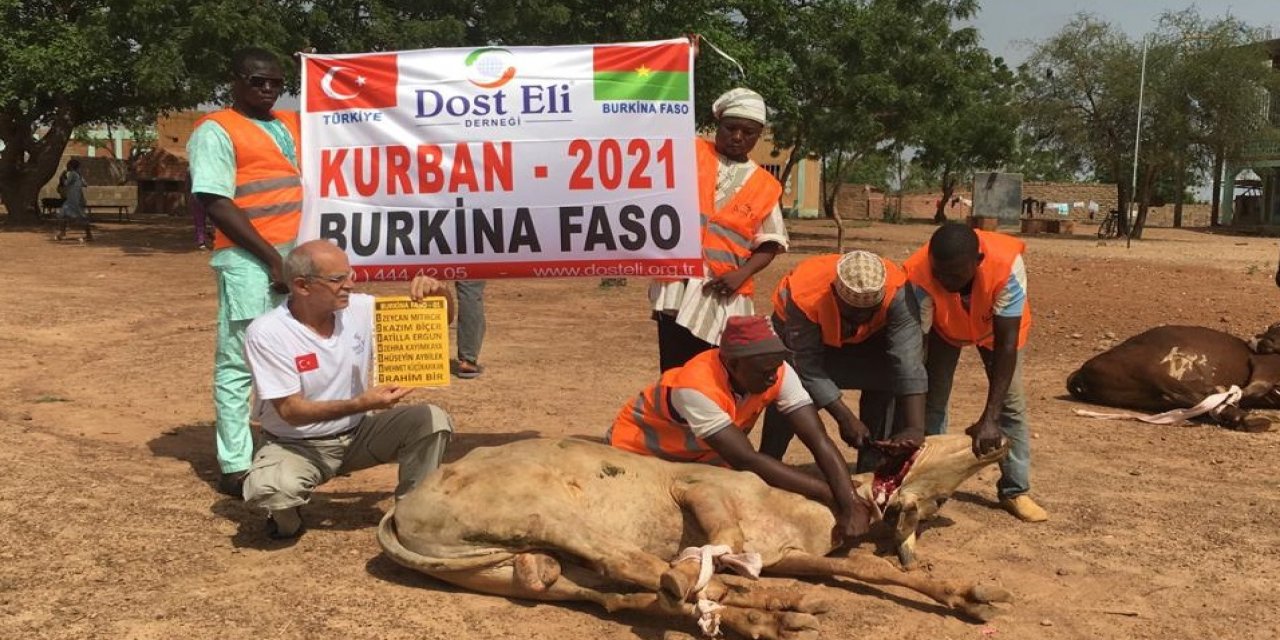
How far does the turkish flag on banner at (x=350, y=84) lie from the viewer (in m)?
5.07

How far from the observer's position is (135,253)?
19.0 m

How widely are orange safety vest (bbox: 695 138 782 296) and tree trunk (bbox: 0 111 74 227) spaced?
23.0 meters

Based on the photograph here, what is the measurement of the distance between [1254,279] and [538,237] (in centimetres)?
1408

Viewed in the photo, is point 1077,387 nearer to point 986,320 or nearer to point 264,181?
point 986,320

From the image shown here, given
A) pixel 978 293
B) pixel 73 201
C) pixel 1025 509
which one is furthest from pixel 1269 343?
pixel 73 201

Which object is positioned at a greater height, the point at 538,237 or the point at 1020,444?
the point at 538,237

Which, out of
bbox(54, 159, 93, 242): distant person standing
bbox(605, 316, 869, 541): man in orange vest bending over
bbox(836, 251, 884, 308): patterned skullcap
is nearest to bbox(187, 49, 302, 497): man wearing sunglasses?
bbox(605, 316, 869, 541): man in orange vest bending over

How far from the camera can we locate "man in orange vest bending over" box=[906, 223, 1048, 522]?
4.42 meters

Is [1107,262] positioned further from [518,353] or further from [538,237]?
[538,237]

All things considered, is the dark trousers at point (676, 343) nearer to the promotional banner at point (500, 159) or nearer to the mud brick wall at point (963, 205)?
the promotional banner at point (500, 159)

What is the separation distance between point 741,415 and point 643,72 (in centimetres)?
177

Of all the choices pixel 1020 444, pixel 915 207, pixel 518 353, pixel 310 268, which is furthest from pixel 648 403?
pixel 915 207

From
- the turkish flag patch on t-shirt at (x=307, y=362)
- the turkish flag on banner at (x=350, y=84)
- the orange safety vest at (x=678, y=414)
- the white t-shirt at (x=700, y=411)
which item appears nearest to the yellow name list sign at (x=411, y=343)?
the turkish flag patch on t-shirt at (x=307, y=362)

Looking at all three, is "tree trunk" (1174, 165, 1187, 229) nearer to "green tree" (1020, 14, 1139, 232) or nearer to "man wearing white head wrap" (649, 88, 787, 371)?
"green tree" (1020, 14, 1139, 232)
